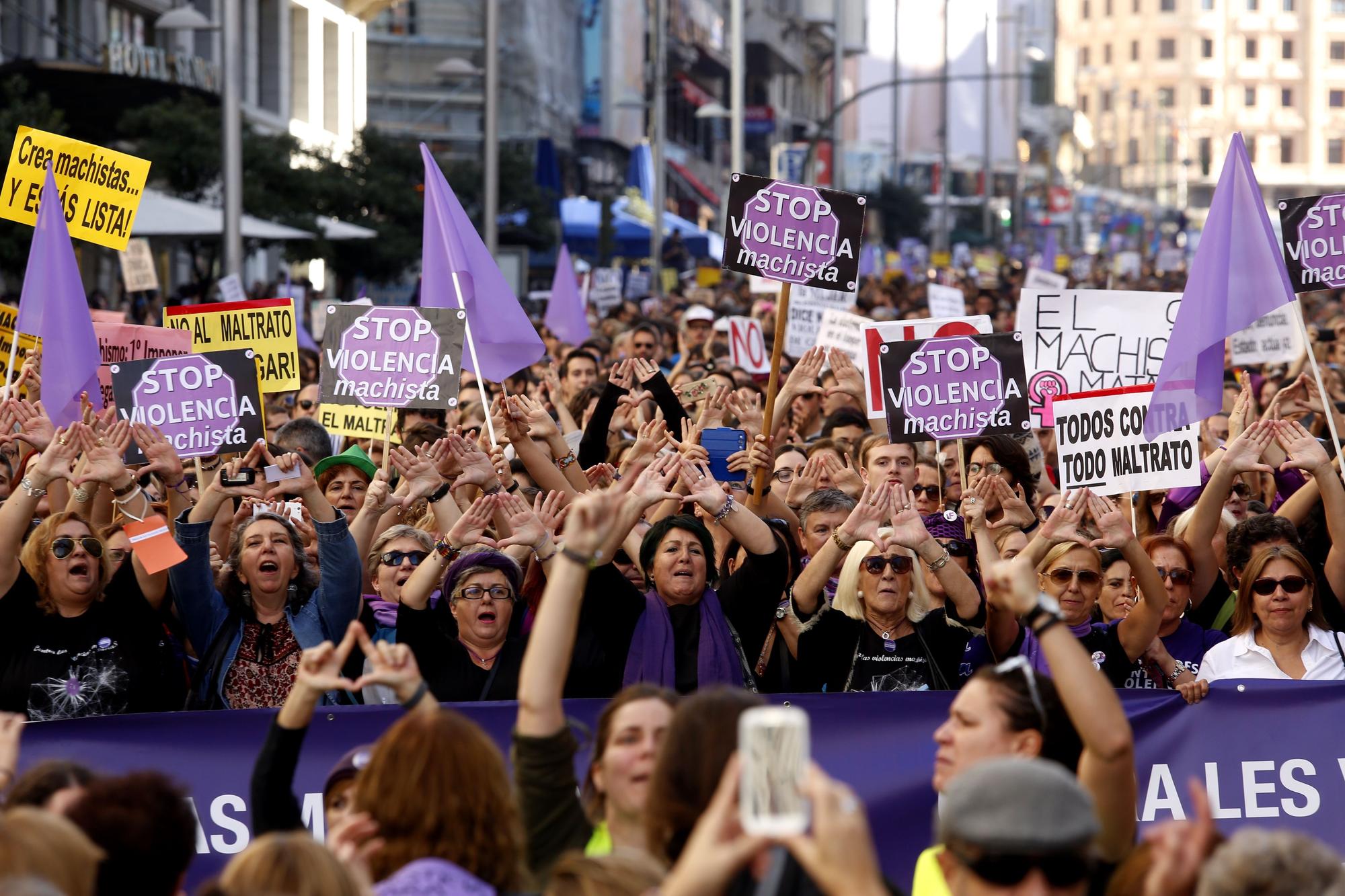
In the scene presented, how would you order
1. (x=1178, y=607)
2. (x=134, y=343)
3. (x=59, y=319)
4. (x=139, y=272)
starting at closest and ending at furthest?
(x=1178, y=607)
(x=59, y=319)
(x=134, y=343)
(x=139, y=272)

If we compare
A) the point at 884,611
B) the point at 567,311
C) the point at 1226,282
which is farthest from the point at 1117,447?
the point at 567,311

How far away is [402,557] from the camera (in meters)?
6.54

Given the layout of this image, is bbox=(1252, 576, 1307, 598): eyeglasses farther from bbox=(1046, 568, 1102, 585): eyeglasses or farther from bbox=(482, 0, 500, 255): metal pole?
bbox=(482, 0, 500, 255): metal pole

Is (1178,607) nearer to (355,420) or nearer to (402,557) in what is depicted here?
(402,557)

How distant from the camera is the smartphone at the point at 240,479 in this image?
6.53m

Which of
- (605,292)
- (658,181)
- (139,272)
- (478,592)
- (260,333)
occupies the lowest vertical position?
(478,592)

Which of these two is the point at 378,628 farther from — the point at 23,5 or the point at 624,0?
the point at 624,0

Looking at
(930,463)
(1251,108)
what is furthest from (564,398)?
(1251,108)

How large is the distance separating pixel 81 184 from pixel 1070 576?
18.0 ft

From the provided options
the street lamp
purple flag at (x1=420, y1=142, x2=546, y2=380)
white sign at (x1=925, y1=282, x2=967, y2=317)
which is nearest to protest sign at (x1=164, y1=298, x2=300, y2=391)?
purple flag at (x1=420, y1=142, x2=546, y2=380)

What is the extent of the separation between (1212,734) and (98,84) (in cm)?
2105

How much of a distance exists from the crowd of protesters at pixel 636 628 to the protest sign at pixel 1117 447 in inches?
7.0

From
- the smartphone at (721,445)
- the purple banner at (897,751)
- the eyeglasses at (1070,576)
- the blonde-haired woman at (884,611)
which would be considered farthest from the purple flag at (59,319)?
the eyeglasses at (1070,576)

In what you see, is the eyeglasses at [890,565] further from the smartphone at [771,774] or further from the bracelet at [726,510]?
the smartphone at [771,774]
